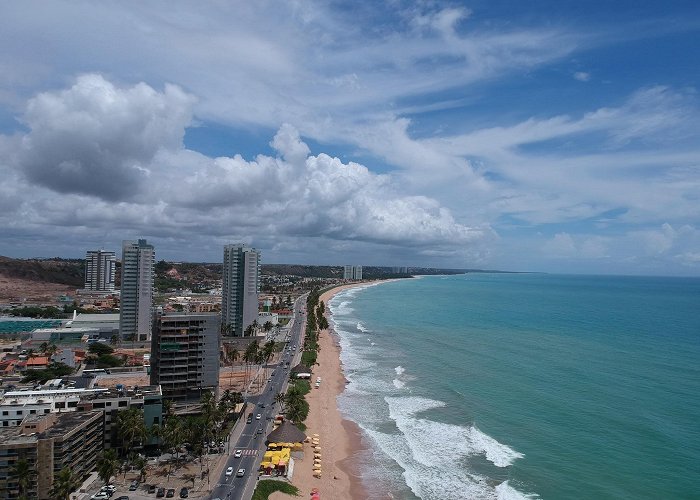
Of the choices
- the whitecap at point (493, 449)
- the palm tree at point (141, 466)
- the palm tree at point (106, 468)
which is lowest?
the whitecap at point (493, 449)

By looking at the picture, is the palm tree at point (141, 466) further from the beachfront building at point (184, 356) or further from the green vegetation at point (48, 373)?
the green vegetation at point (48, 373)

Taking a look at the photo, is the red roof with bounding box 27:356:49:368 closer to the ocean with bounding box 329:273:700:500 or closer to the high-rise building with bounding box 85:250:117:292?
the ocean with bounding box 329:273:700:500

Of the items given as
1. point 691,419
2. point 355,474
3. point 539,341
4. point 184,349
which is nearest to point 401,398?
point 355,474

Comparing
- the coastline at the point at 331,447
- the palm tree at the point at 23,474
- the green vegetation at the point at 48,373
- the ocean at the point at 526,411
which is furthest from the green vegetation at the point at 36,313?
the palm tree at the point at 23,474

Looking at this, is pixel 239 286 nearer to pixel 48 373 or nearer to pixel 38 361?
pixel 38 361

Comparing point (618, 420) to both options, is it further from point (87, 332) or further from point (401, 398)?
point (87, 332)

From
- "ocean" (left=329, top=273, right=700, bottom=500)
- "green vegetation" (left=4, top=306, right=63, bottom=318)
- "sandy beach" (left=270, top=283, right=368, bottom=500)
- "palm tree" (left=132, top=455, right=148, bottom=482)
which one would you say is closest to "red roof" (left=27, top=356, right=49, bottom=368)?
"sandy beach" (left=270, top=283, right=368, bottom=500)
